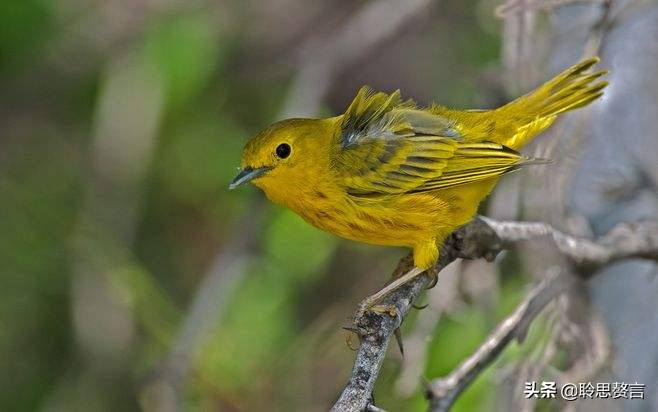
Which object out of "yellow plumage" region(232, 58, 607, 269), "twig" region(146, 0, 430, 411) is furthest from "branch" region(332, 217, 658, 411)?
"twig" region(146, 0, 430, 411)

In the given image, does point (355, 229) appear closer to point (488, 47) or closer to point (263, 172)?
point (263, 172)

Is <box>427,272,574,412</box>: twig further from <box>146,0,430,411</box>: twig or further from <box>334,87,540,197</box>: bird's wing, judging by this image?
<box>146,0,430,411</box>: twig

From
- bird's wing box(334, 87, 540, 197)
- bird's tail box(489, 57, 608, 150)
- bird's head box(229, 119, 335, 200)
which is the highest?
bird's tail box(489, 57, 608, 150)

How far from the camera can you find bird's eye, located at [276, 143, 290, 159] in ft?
12.9

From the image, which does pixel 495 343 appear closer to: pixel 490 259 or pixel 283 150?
pixel 490 259

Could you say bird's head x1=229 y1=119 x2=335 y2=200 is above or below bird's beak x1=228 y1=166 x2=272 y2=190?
above

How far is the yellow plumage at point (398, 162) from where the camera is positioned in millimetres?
3877

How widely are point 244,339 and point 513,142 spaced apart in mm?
1765

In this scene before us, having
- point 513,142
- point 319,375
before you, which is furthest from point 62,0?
point 513,142

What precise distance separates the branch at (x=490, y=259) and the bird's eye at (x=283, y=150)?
2.07 feet

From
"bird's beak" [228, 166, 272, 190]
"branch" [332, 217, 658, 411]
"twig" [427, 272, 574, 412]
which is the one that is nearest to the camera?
"branch" [332, 217, 658, 411]

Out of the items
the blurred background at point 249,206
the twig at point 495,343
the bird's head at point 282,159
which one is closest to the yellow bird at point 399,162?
the bird's head at point 282,159

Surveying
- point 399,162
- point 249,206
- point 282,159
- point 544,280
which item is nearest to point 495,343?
point 544,280

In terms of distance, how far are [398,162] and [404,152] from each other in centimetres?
5
